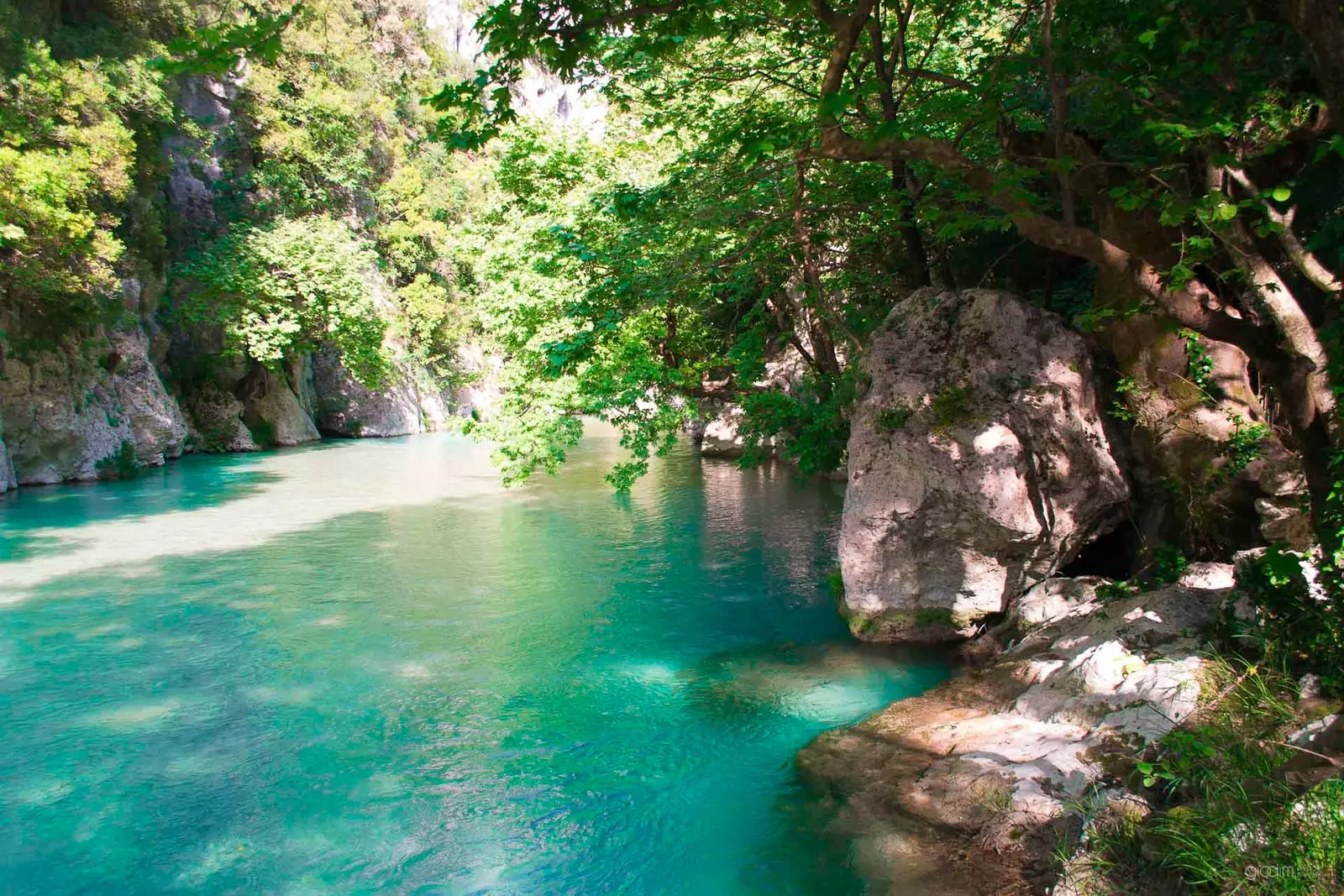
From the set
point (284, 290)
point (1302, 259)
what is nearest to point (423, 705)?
Result: point (1302, 259)

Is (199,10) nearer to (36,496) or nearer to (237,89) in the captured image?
(237,89)

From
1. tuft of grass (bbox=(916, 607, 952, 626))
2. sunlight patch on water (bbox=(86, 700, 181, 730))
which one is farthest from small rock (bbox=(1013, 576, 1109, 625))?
sunlight patch on water (bbox=(86, 700, 181, 730))

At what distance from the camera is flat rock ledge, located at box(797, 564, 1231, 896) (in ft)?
15.5

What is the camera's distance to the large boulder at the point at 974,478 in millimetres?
8180

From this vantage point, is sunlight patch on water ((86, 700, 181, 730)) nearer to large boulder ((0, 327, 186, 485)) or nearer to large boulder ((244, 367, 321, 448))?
large boulder ((0, 327, 186, 485))

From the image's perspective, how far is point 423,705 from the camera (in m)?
7.70

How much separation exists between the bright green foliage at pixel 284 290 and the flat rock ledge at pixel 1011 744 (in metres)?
25.1

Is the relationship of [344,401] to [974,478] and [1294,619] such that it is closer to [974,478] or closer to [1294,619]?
[974,478]

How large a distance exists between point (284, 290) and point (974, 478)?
24747mm

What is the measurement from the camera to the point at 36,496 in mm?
18766

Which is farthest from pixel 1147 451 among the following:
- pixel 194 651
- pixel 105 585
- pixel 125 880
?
pixel 105 585

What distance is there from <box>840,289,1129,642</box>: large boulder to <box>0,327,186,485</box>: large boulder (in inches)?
785

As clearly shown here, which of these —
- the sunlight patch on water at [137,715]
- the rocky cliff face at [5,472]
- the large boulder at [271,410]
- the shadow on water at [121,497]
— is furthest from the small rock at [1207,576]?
the large boulder at [271,410]

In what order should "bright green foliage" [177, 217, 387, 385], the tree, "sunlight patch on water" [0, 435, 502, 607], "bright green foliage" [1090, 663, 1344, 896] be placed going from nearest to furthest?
"bright green foliage" [1090, 663, 1344, 896] → the tree → "sunlight patch on water" [0, 435, 502, 607] → "bright green foliage" [177, 217, 387, 385]
